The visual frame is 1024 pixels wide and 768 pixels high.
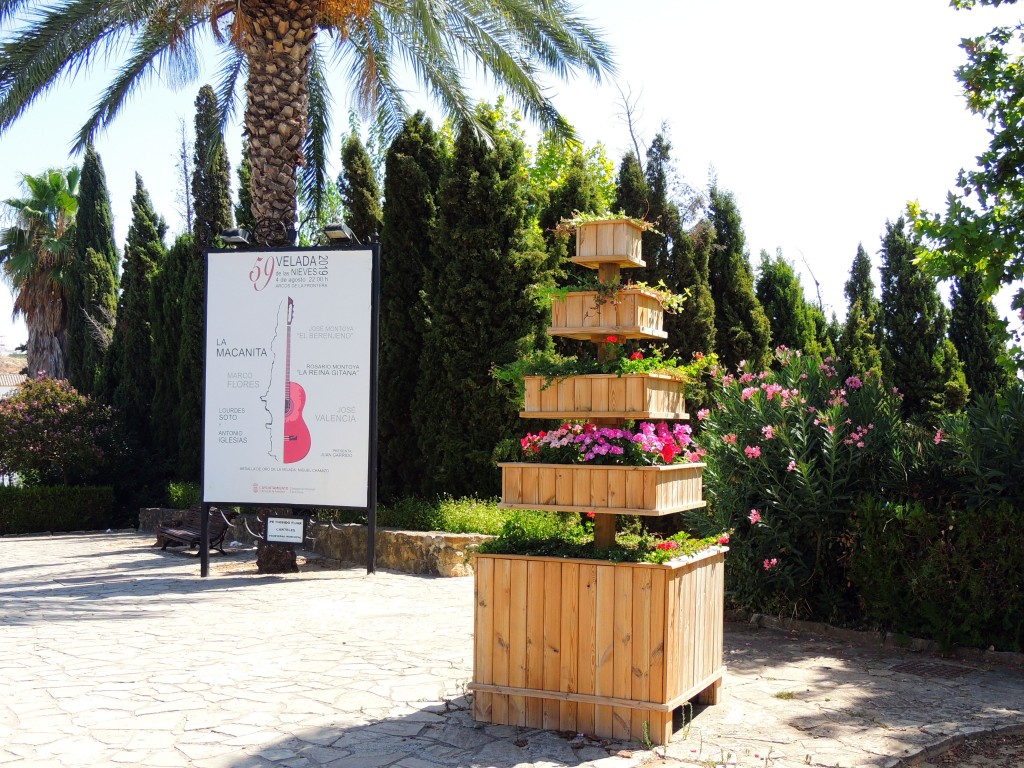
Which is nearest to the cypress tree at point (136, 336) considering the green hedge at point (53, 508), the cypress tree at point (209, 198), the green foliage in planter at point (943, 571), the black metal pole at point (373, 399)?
the green hedge at point (53, 508)

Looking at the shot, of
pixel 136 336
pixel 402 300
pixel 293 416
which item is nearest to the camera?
pixel 293 416

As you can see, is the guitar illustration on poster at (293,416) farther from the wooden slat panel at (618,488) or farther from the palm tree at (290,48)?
the wooden slat panel at (618,488)

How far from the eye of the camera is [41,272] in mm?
26359

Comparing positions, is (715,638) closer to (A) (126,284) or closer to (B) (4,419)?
(B) (4,419)

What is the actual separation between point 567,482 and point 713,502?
3808 millimetres

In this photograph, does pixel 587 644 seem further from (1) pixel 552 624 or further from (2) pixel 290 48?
(2) pixel 290 48

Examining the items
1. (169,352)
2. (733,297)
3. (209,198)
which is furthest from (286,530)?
(209,198)

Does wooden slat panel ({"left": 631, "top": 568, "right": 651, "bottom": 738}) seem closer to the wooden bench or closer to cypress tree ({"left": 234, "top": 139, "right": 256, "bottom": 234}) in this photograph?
the wooden bench

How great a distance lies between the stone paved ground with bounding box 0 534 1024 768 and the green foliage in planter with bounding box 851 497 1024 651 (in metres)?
0.34

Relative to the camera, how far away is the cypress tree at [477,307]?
12352 millimetres

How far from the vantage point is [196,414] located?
17672 mm

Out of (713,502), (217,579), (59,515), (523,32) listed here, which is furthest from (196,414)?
(713,502)

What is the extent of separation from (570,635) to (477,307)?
7.89m

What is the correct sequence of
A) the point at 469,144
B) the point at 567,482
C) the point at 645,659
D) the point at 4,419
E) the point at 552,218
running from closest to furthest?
the point at 645,659
the point at 567,482
the point at 469,144
the point at 552,218
the point at 4,419
